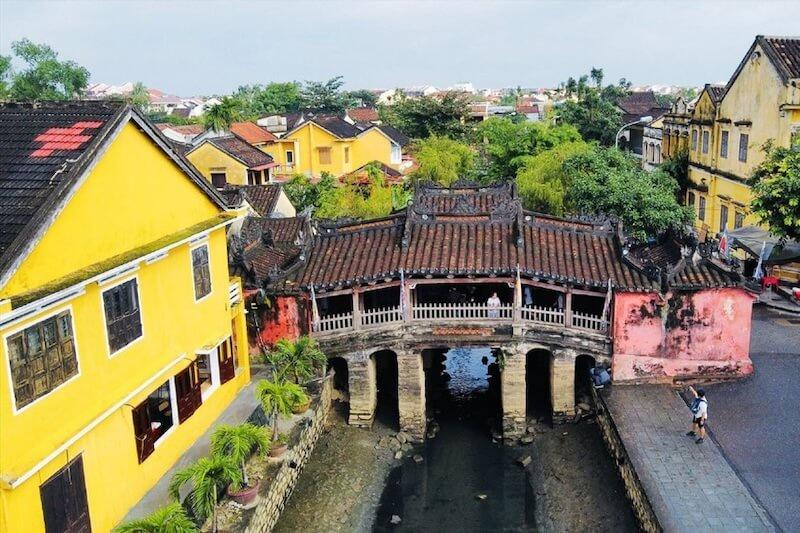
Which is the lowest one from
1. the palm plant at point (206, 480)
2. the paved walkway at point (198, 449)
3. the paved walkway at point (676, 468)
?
the paved walkway at point (676, 468)

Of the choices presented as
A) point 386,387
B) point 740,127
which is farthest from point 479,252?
point 740,127

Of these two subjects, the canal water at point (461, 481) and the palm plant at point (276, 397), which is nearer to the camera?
the palm plant at point (276, 397)

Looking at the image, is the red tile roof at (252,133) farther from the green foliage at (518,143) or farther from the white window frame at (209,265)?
the white window frame at (209,265)

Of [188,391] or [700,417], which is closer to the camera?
[188,391]

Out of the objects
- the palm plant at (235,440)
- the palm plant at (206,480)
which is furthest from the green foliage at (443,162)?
the palm plant at (206,480)

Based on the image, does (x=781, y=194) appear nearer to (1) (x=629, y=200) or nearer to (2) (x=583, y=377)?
(1) (x=629, y=200)

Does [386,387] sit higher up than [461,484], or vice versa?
[386,387]

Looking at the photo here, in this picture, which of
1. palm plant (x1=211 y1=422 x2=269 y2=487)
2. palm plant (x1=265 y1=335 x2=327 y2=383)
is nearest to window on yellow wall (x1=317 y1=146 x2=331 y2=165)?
palm plant (x1=265 y1=335 x2=327 y2=383)

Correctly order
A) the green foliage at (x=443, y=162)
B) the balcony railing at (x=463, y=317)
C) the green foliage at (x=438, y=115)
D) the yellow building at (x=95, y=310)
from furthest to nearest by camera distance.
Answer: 1. the green foliage at (x=438, y=115)
2. the green foliage at (x=443, y=162)
3. the balcony railing at (x=463, y=317)
4. the yellow building at (x=95, y=310)
